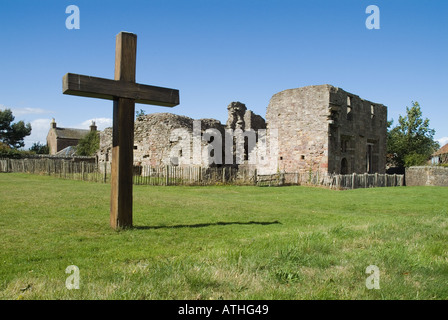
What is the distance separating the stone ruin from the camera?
90.3ft

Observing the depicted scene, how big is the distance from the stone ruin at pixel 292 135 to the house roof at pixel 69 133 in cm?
4296

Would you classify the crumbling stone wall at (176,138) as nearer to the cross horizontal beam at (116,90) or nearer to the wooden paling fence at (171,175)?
the wooden paling fence at (171,175)

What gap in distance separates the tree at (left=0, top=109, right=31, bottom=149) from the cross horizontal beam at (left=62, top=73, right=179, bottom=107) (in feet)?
223

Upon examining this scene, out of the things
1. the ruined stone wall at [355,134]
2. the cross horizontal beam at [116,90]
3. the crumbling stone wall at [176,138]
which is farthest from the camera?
the crumbling stone wall at [176,138]

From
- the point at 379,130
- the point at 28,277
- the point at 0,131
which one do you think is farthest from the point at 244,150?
the point at 0,131

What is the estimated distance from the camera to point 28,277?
4.06 m

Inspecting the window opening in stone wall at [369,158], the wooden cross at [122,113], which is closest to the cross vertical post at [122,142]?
the wooden cross at [122,113]

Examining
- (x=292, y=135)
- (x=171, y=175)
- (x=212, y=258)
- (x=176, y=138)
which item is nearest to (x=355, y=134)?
(x=292, y=135)

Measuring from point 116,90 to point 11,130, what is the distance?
2740 inches

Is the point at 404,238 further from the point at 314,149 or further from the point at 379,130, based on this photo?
the point at 379,130

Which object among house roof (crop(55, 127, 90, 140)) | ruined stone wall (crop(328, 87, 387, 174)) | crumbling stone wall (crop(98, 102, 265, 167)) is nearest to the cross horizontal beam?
crumbling stone wall (crop(98, 102, 265, 167))

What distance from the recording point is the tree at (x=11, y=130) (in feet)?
216

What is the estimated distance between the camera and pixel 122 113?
7.15m
